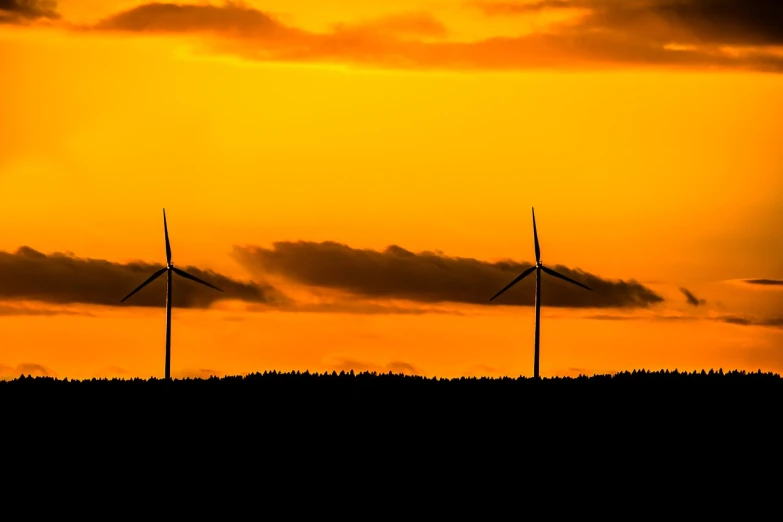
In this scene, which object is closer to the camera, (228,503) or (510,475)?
(228,503)

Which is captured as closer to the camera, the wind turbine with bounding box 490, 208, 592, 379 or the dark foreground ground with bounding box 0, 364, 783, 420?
the wind turbine with bounding box 490, 208, 592, 379

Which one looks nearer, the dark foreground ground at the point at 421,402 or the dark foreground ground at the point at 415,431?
the dark foreground ground at the point at 415,431

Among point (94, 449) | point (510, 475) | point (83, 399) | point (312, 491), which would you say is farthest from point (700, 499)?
point (83, 399)

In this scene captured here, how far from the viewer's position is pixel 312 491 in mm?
133375

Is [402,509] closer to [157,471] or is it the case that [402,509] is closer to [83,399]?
[157,471]

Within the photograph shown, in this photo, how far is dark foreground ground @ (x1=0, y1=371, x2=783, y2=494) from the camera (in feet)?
470

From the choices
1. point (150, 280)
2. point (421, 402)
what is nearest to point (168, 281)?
point (150, 280)

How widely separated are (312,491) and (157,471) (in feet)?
54.3

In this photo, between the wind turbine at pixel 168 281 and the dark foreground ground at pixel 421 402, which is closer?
the wind turbine at pixel 168 281

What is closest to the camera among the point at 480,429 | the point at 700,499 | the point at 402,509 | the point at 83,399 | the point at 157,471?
the point at 402,509

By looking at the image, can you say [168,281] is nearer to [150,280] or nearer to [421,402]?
[150,280]

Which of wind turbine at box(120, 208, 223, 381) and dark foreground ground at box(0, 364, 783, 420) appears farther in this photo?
dark foreground ground at box(0, 364, 783, 420)

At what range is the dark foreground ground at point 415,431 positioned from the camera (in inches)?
5645

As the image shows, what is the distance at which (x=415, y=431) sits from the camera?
6526 inches
